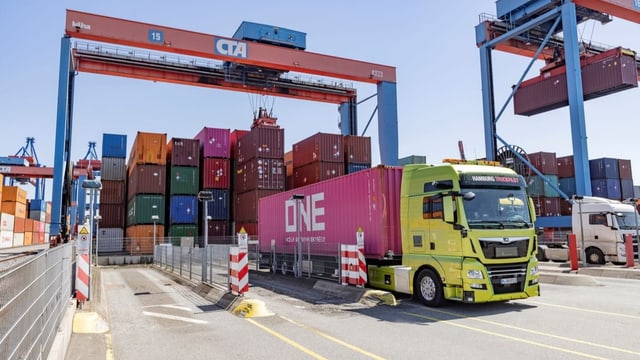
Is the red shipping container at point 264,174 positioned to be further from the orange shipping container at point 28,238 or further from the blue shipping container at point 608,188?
the blue shipping container at point 608,188

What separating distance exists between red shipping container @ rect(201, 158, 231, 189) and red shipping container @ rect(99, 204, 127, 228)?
296 inches

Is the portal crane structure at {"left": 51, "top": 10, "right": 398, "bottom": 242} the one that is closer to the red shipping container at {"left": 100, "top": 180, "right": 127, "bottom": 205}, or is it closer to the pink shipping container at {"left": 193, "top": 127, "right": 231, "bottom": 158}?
the pink shipping container at {"left": 193, "top": 127, "right": 231, "bottom": 158}

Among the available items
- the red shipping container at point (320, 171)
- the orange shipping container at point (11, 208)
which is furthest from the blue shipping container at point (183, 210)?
the orange shipping container at point (11, 208)

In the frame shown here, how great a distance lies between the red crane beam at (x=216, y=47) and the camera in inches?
896

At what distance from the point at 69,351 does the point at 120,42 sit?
67.6 feet

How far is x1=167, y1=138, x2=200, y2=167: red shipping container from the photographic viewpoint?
1241 inches

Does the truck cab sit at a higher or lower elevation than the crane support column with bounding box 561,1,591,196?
lower

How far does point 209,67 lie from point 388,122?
1175 cm

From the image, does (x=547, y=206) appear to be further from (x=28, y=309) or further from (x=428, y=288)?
(x=28, y=309)

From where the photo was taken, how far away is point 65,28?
2214 centimetres

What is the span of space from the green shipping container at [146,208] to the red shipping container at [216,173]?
331 centimetres

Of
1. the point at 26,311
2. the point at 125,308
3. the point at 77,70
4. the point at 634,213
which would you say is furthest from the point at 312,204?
the point at 77,70

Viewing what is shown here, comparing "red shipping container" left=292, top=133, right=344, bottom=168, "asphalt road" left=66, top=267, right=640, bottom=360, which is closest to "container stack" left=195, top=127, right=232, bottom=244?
"red shipping container" left=292, top=133, right=344, bottom=168

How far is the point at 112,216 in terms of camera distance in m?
34.5
